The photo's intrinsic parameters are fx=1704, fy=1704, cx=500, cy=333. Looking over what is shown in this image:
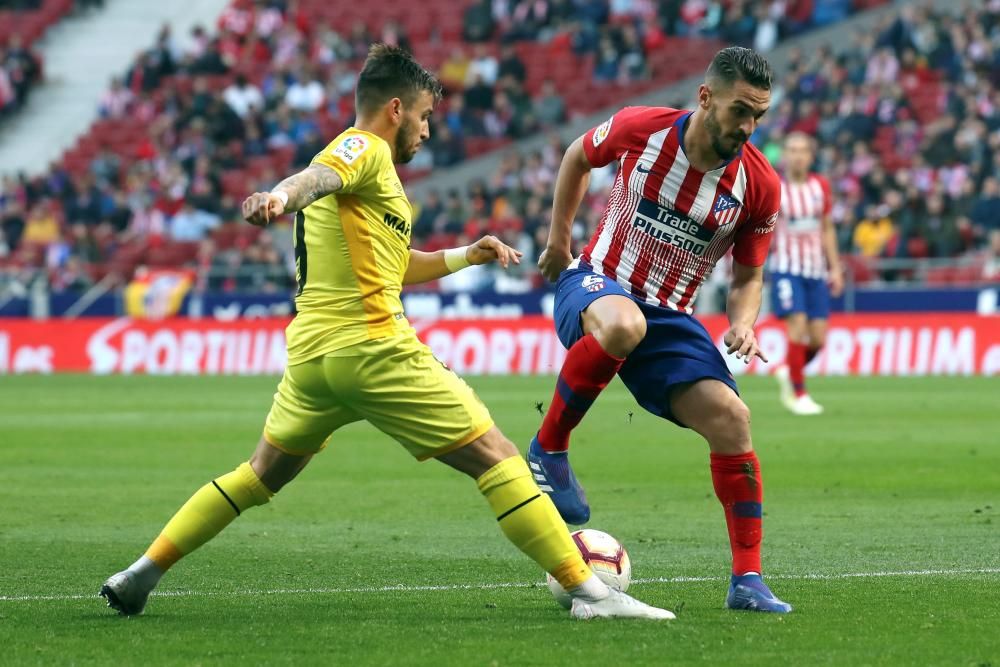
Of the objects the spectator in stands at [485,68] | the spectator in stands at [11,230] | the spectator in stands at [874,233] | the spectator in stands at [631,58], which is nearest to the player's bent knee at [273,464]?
the spectator in stands at [874,233]

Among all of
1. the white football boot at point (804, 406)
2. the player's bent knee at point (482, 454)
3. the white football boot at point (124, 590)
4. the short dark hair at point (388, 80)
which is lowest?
the white football boot at point (804, 406)

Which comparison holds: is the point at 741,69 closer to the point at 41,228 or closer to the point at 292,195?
the point at 292,195

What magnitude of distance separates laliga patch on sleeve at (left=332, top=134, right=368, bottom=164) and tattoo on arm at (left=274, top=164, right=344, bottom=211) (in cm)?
10

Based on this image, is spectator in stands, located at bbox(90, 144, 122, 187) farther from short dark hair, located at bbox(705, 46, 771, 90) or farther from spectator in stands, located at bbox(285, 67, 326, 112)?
short dark hair, located at bbox(705, 46, 771, 90)

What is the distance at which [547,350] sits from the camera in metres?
24.5

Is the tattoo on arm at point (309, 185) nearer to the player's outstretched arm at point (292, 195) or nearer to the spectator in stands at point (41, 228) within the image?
the player's outstretched arm at point (292, 195)

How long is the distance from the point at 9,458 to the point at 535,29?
23456mm

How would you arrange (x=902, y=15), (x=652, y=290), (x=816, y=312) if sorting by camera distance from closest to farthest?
1. (x=652, y=290)
2. (x=816, y=312)
3. (x=902, y=15)

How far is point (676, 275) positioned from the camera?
287 inches

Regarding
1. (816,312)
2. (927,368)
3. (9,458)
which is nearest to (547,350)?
(927,368)

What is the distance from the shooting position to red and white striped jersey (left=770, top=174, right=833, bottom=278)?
16.5m

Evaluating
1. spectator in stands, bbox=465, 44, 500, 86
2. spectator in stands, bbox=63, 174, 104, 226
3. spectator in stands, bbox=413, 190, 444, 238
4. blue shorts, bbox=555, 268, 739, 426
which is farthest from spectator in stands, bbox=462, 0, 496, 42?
blue shorts, bbox=555, 268, 739, 426

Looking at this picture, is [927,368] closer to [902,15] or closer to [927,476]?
[902,15]

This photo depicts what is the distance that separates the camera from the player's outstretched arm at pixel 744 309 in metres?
6.67
